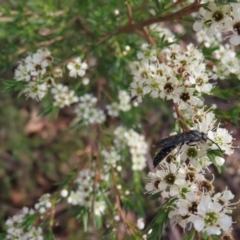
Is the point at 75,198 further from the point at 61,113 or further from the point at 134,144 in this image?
→ the point at 61,113

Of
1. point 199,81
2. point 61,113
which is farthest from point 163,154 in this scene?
point 61,113

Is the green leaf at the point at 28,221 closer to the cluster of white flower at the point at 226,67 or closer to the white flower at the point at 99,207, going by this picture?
the white flower at the point at 99,207

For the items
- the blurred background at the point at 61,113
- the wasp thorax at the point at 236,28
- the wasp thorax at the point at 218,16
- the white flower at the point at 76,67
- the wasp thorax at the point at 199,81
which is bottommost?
the blurred background at the point at 61,113

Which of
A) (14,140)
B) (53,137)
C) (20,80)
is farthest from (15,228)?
(53,137)

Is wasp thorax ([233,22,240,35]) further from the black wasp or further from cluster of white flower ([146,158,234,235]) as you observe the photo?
cluster of white flower ([146,158,234,235])

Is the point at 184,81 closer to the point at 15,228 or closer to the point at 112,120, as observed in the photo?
the point at 15,228

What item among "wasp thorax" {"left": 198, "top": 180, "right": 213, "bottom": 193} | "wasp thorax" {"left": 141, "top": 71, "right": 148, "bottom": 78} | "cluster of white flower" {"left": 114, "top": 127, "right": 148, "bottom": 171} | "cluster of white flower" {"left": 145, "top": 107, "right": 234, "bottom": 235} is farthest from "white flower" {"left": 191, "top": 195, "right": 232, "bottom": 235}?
"cluster of white flower" {"left": 114, "top": 127, "right": 148, "bottom": 171}

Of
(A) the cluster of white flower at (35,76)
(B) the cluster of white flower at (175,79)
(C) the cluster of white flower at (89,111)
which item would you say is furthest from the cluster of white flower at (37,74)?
(C) the cluster of white flower at (89,111)
